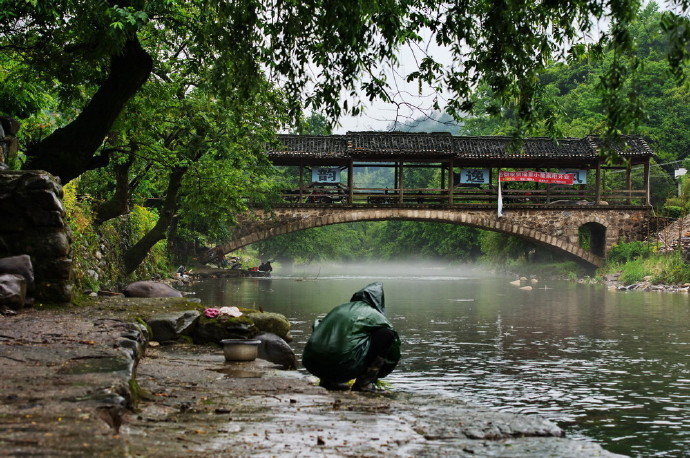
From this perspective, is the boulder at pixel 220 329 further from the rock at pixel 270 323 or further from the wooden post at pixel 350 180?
the wooden post at pixel 350 180

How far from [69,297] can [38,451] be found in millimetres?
6264

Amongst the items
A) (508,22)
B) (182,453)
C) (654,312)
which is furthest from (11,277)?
(654,312)

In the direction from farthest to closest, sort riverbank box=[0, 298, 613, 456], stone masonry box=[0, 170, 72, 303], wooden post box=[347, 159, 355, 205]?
wooden post box=[347, 159, 355, 205], stone masonry box=[0, 170, 72, 303], riverbank box=[0, 298, 613, 456]

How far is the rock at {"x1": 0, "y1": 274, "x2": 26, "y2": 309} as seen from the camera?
26.0 feet

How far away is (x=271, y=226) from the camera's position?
3041 cm

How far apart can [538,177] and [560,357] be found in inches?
851

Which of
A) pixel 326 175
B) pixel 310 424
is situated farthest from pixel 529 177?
pixel 310 424

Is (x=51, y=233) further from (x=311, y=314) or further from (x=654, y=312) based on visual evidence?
(x=654, y=312)

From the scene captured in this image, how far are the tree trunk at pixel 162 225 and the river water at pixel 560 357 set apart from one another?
2127 millimetres

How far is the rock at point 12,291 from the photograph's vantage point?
7.92m

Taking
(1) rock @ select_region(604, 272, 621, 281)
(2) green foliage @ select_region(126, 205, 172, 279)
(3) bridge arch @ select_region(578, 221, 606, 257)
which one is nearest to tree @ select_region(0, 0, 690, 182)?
(2) green foliage @ select_region(126, 205, 172, 279)

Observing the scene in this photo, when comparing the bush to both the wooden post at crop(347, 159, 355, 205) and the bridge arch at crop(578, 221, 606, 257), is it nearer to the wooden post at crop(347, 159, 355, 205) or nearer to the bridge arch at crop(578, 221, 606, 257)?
the bridge arch at crop(578, 221, 606, 257)

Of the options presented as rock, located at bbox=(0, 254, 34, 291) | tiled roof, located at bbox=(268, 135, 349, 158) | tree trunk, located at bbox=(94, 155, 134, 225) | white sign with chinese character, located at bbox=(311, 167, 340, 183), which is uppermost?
tiled roof, located at bbox=(268, 135, 349, 158)

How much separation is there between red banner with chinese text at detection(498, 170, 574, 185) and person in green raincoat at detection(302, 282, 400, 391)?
25301mm
